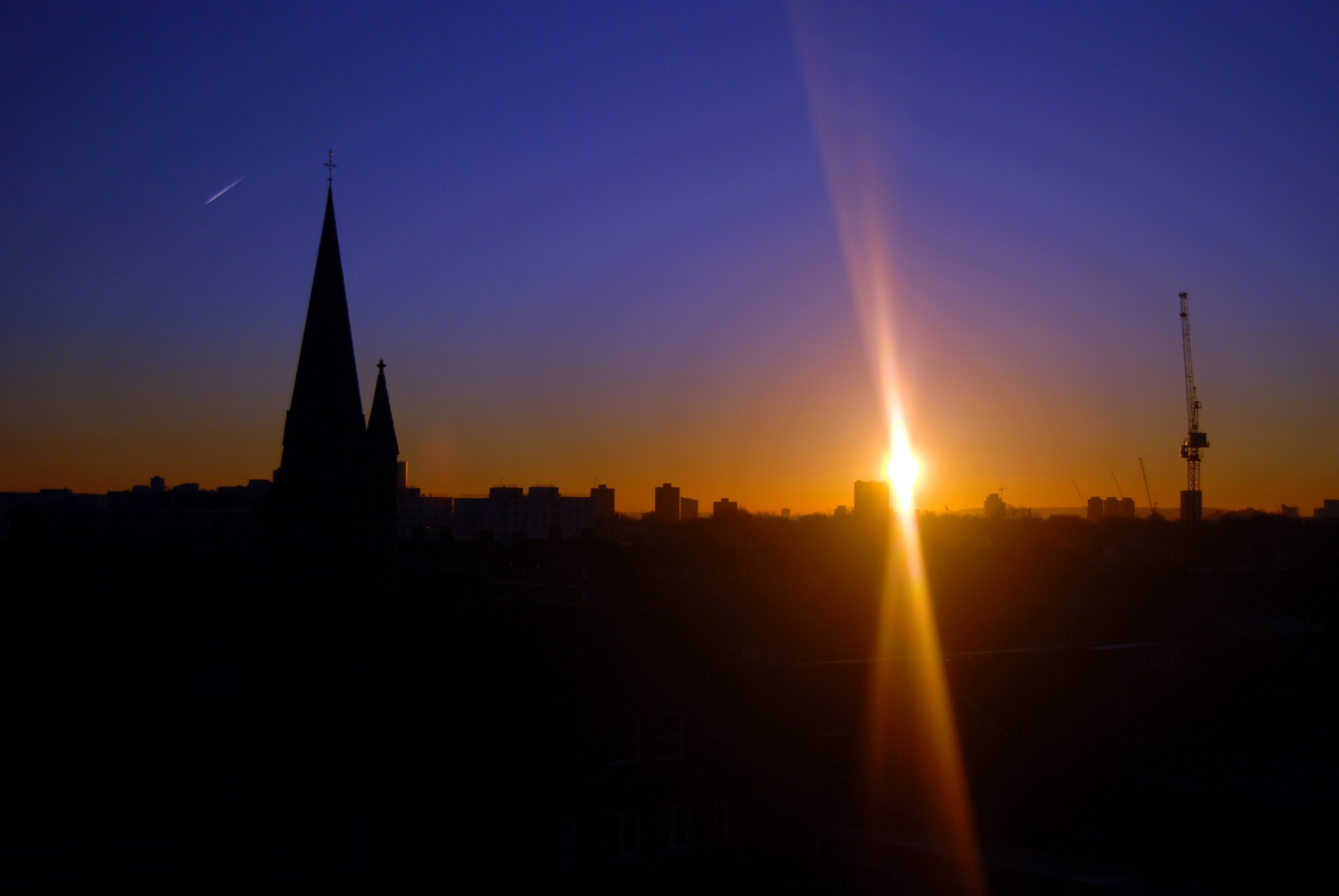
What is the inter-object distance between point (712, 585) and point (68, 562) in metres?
37.6

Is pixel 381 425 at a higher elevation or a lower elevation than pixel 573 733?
higher

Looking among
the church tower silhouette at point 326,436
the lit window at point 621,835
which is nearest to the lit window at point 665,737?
the lit window at point 621,835

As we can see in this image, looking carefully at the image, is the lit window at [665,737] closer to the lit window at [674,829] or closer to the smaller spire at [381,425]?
the lit window at [674,829]

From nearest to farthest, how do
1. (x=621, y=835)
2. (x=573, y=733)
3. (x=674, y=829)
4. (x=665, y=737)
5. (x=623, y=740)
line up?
(x=621, y=835), (x=573, y=733), (x=674, y=829), (x=623, y=740), (x=665, y=737)

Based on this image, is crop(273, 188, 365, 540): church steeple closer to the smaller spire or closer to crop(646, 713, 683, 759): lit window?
the smaller spire

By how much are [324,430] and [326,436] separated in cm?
23

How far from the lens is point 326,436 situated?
44.0 metres

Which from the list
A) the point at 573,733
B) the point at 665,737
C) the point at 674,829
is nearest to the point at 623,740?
the point at 665,737

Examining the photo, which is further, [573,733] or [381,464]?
[381,464]

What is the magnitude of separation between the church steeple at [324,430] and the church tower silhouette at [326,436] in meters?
0.03

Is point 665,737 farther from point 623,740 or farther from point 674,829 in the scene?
point 674,829

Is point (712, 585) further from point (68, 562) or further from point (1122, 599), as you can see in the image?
point (68, 562)

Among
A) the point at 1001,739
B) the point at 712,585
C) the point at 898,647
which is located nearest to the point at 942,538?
the point at 712,585

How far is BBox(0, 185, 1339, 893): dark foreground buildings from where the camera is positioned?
56.3 feet
